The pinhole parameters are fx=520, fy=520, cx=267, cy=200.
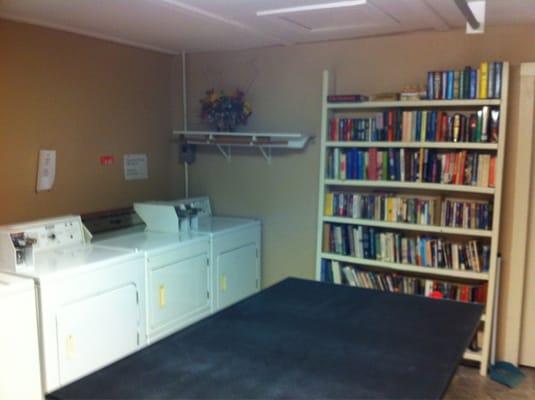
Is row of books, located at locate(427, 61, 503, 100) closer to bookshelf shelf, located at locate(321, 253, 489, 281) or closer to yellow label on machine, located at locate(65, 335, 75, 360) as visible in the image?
bookshelf shelf, located at locate(321, 253, 489, 281)

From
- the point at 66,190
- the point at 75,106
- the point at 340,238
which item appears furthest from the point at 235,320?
the point at 75,106

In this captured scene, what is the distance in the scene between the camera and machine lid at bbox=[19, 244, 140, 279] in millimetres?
2617

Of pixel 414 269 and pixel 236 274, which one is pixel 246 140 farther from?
pixel 414 269

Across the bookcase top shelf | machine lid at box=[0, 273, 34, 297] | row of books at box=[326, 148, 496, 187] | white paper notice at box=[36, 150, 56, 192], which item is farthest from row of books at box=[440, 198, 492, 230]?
white paper notice at box=[36, 150, 56, 192]

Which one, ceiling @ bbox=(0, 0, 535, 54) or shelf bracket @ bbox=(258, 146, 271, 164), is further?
shelf bracket @ bbox=(258, 146, 271, 164)

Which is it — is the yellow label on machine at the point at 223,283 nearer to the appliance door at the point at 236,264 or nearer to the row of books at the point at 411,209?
the appliance door at the point at 236,264

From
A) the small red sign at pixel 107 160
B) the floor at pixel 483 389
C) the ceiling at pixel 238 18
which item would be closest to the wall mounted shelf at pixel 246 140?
the small red sign at pixel 107 160

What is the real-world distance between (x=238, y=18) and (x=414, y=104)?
1.25m

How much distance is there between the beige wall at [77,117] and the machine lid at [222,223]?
0.59 meters

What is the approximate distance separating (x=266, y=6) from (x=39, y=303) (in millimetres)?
1926

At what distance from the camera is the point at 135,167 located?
4.19 m

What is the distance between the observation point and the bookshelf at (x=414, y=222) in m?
3.27

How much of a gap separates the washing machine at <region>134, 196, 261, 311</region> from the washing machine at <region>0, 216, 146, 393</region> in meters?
0.62

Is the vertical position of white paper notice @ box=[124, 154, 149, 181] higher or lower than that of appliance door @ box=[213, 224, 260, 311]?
higher
